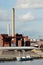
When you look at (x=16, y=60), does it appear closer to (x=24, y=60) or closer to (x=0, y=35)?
(x=24, y=60)

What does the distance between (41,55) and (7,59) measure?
17.0 meters

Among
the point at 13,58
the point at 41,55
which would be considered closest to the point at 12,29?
the point at 41,55

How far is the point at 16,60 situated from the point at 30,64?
→ 47.1ft

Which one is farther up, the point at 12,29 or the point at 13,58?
the point at 12,29

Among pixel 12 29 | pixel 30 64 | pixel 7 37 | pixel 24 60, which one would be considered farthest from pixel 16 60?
pixel 12 29

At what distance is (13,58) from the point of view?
108 metres

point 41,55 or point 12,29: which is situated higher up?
point 12,29

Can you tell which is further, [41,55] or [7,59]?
[41,55]

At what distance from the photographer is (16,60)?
344ft

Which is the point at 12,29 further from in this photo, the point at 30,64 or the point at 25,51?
the point at 30,64

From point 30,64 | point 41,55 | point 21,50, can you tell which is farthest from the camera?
point 21,50

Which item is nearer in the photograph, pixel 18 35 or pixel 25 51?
pixel 25 51

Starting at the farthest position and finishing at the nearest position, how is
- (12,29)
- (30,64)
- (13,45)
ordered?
1. (12,29)
2. (13,45)
3. (30,64)

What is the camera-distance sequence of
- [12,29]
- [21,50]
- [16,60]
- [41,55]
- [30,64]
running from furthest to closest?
[12,29] → [21,50] → [41,55] → [16,60] → [30,64]
